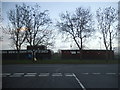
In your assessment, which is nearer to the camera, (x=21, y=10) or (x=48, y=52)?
(x=21, y=10)

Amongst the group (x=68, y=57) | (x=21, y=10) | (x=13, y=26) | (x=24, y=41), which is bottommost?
(x=68, y=57)

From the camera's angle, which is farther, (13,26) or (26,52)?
(26,52)

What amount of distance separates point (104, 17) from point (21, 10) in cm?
1804

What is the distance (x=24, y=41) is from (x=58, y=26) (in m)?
8.60

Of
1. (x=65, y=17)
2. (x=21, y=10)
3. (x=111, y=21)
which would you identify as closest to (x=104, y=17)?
(x=111, y=21)

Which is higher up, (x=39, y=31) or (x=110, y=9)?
(x=110, y=9)

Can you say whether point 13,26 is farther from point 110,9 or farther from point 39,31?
point 110,9

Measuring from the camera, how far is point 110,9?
169 feet

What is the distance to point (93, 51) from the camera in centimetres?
6531

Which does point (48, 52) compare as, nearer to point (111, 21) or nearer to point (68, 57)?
point (68, 57)

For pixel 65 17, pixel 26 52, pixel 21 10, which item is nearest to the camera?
pixel 21 10

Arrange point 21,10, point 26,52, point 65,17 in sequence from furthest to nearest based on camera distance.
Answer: point 26,52 → point 65,17 → point 21,10

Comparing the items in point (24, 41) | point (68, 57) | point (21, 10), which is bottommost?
point (68, 57)

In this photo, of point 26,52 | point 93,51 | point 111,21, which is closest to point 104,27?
point 111,21
